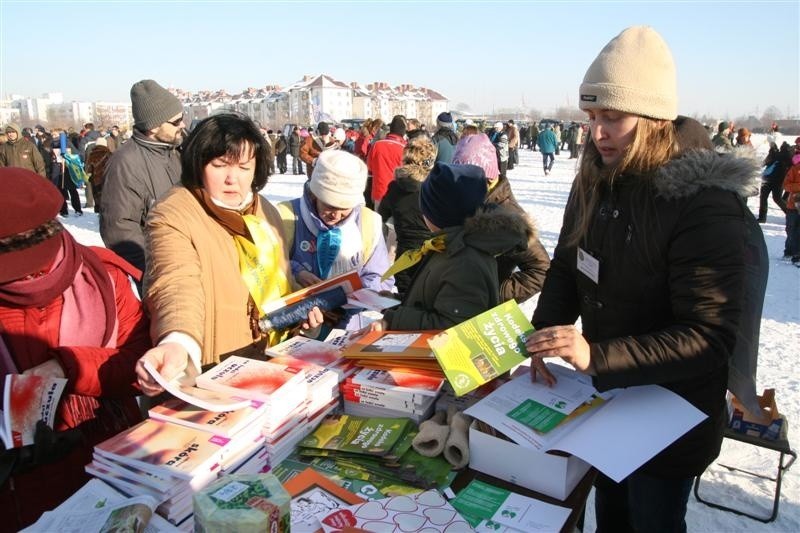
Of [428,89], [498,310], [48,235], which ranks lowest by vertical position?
[498,310]

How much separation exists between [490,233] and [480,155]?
2.04 metres

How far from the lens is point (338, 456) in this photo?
1.59 m

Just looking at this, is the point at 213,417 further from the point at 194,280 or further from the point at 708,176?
the point at 708,176

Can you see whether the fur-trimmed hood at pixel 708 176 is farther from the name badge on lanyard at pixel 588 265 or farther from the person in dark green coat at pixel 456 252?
the person in dark green coat at pixel 456 252

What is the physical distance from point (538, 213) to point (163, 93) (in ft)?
29.6

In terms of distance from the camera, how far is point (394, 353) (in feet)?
5.97

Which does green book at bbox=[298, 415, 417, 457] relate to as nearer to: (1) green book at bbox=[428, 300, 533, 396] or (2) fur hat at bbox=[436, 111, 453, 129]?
(1) green book at bbox=[428, 300, 533, 396]

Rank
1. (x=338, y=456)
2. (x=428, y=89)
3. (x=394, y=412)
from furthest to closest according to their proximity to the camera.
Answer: (x=428, y=89) < (x=394, y=412) < (x=338, y=456)

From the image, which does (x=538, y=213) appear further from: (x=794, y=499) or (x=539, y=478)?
(x=539, y=478)

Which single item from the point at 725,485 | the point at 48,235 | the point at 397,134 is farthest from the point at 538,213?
the point at 48,235

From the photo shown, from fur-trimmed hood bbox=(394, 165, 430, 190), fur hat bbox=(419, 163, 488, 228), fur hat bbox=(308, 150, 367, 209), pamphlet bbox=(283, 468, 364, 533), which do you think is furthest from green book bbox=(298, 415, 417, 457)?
fur-trimmed hood bbox=(394, 165, 430, 190)

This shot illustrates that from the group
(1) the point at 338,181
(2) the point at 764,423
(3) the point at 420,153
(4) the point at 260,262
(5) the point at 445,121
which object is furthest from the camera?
(5) the point at 445,121

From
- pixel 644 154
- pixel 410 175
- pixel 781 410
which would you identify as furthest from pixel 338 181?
pixel 781 410

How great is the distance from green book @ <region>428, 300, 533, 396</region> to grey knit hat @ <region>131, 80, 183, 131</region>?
9.96 ft
